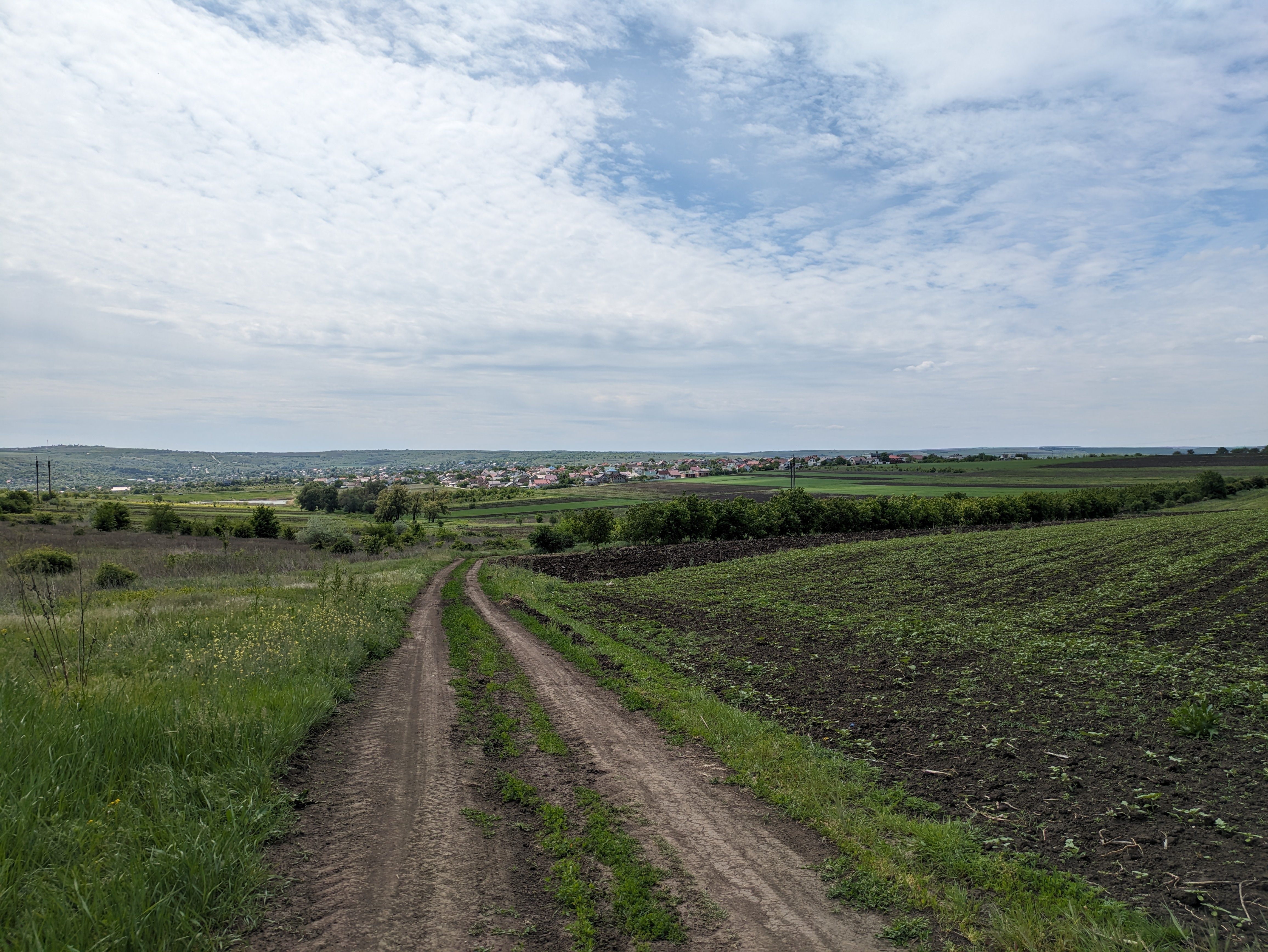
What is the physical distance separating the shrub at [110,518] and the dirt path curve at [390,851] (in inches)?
2592

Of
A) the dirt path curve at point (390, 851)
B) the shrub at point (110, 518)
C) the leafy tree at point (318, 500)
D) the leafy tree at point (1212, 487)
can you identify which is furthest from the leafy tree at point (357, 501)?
the leafy tree at point (1212, 487)

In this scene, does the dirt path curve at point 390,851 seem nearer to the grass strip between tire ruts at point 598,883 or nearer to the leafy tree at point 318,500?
the grass strip between tire ruts at point 598,883

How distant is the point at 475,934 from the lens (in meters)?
4.70

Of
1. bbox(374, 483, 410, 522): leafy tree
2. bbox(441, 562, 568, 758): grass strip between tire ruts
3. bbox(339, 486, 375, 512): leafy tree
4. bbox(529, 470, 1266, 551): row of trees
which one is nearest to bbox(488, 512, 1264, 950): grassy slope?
bbox(441, 562, 568, 758): grass strip between tire ruts

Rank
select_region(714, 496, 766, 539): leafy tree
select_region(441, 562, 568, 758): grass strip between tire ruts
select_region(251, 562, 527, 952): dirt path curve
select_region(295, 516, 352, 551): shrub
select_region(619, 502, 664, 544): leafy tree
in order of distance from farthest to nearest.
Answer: select_region(714, 496, 766, 539): leafy tree, select_region(619, 502, 664, 544): leafy tree, select_region(295, 516, 352, 551): shrub, select_region(441, 562, 568, 758): grass strip between tire ruts, select_region(251, 562, 527, 952): dirt path curve

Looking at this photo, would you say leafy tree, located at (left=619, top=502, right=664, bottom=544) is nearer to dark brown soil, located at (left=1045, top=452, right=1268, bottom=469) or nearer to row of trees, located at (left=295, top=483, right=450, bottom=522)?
row of trees, located at (left=295, top=483, right=450, bottom=522)

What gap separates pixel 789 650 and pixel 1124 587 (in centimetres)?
1472

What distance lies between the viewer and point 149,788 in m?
6.11

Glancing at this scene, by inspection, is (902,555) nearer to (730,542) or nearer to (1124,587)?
(1124,587)

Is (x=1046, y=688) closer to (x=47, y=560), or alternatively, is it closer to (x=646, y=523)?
(x=47, y=560)

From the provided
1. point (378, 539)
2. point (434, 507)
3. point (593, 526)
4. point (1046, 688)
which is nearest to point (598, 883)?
point (1046, 688)

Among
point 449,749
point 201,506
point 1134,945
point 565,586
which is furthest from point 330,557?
point 201,506

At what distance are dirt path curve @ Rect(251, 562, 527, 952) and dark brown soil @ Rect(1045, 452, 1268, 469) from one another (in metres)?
143

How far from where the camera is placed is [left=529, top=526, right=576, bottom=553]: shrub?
6162 cm
